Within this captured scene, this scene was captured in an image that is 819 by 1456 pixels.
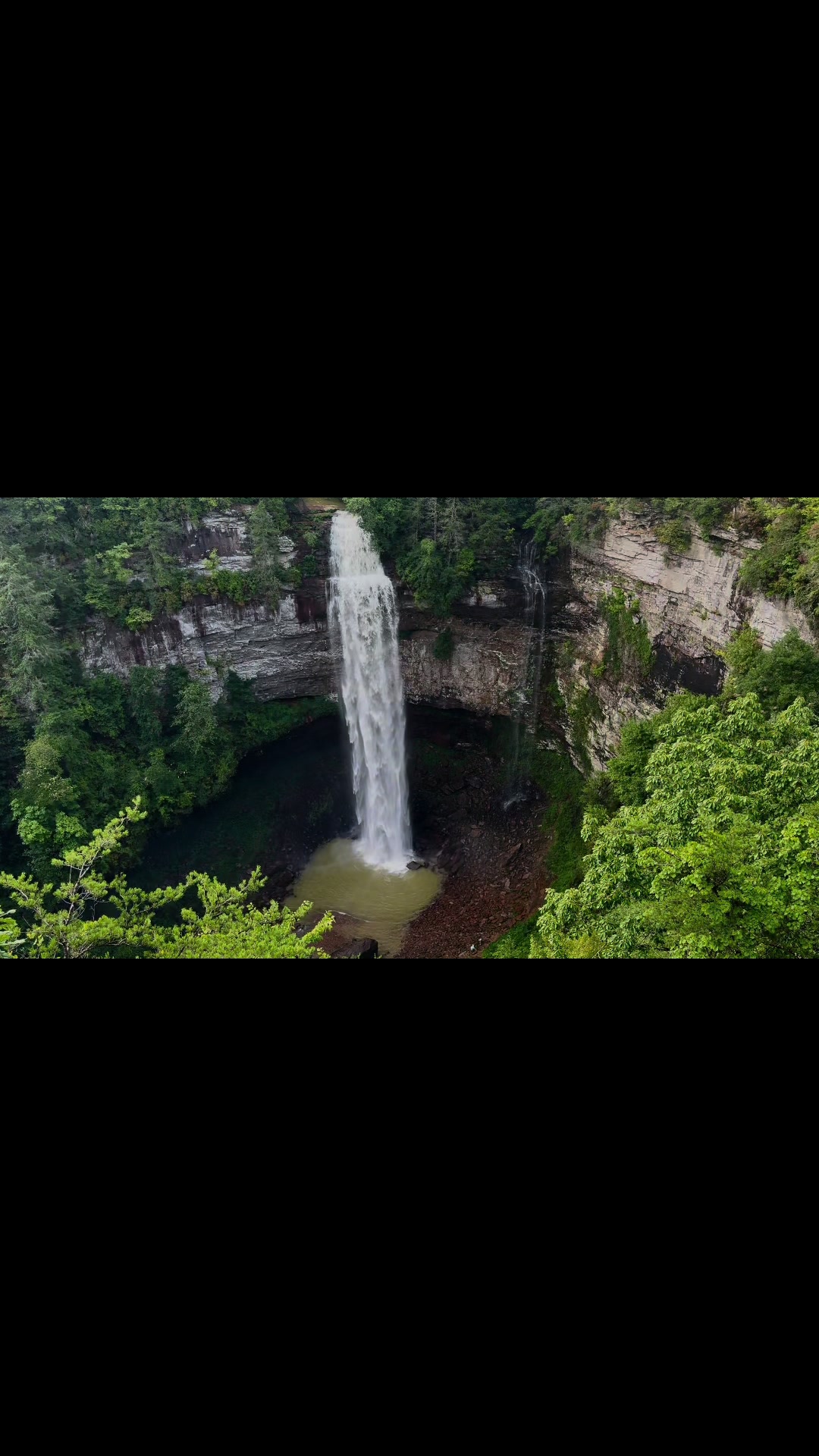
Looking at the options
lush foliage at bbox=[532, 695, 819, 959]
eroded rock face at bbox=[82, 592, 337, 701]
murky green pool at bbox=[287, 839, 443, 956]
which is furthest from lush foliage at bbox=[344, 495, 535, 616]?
lush foliage at bbox=[532, 695, 819, 959]

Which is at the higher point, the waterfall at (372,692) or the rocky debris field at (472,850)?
the waterfall at (372,692)

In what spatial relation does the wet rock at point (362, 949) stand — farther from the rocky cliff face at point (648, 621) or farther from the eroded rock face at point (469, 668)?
the eroded rock face at point (469, 668)

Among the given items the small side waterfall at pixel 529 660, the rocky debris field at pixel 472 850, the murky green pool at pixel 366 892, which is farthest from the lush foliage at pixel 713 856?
the small side waterfall at pixel 529 660

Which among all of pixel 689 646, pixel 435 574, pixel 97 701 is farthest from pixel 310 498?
pixel 689 646

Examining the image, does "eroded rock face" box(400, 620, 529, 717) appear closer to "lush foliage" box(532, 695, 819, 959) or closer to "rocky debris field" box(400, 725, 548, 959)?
"rocky debris field" box(400, 725, 548, 959)

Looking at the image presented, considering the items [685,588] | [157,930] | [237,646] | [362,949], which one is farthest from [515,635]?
[157,930]

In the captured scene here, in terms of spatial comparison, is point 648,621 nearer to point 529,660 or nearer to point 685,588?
point 685,588
